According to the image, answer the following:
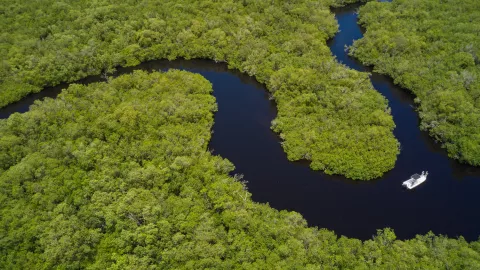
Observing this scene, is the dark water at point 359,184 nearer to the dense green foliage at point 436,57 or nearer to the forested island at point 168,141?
the forested island at point 168,141

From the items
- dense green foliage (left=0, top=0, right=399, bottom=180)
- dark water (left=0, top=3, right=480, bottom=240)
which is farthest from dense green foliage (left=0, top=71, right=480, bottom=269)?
dense green foliage (left=0, top=0, right=399, bottom=180)

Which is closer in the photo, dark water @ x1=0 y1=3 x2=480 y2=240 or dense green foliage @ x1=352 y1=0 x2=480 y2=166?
dark water @ x1=0 y1=3 x2=480 y2=240

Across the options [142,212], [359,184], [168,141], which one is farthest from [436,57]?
[142,212]

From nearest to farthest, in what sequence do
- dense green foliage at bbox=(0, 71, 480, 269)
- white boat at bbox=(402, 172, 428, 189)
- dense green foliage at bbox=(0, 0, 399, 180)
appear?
dense green foliage at bbox=(0, 71, 480, 269) → white boat at bbox=(402, 172, 428, 189) → dense green foliage at bbox=(0, 0, 399, 180)

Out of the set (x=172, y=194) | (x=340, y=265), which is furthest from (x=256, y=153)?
(x=340, y=265)

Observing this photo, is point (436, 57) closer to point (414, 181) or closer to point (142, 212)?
point (414, 181)

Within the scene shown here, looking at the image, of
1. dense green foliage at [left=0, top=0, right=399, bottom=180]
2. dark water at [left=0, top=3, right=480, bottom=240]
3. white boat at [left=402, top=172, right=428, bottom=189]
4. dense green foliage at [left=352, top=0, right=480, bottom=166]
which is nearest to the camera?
dark water at [left=0, top=3, right=480, bottom=240]

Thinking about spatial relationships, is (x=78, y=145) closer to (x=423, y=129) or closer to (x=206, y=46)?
(x=206, y=46)

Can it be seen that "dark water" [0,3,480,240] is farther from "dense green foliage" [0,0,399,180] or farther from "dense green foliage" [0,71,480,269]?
"dense green foliage" [0,71,480,269]
